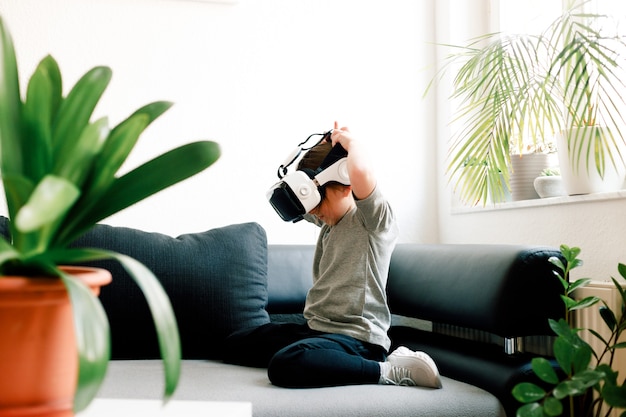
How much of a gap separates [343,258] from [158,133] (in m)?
0.84

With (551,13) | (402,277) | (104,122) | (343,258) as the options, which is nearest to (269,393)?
(343,258)

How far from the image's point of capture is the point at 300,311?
6.60 feet

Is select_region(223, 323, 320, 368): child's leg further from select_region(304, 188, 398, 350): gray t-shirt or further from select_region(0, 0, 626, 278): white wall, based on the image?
select_region(0, 0, 626, 278): white wall

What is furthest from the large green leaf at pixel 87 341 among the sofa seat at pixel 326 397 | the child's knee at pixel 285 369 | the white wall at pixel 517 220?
the white wall at pixel 517 220

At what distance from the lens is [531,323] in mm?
1384

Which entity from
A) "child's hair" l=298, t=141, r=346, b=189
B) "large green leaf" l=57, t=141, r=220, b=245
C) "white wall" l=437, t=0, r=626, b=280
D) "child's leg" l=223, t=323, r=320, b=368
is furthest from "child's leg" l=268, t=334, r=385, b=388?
"large green leaf" l=57, t=141, r=220, b=245

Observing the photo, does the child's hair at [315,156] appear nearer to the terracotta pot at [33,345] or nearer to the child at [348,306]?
the child at [348,306]

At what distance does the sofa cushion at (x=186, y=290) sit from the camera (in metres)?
1.73

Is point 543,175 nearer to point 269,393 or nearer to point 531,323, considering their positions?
point 531,323

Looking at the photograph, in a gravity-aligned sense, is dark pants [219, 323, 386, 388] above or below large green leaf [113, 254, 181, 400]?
below

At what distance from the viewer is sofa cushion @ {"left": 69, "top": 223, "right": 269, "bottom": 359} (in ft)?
5.67

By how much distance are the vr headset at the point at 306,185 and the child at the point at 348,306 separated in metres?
0.04

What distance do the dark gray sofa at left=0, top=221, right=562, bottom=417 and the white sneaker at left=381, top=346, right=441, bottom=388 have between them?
0.04 metres

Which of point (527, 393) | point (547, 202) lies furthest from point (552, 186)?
point (527, 393)
